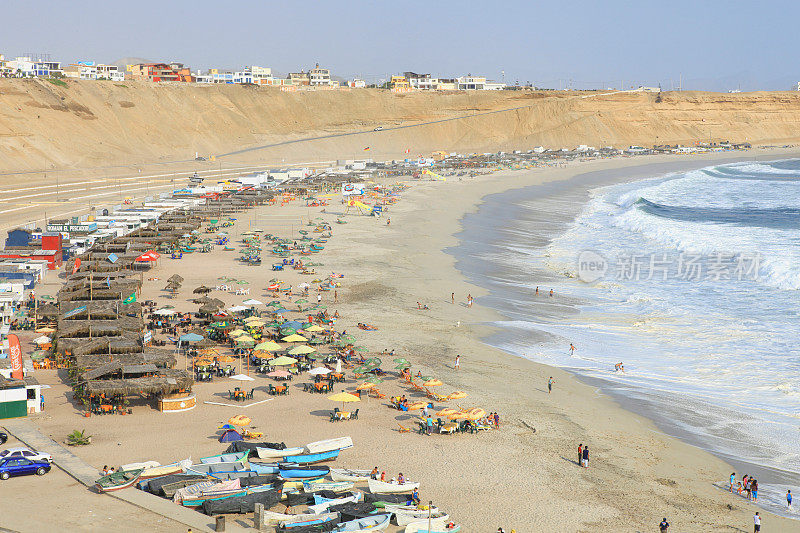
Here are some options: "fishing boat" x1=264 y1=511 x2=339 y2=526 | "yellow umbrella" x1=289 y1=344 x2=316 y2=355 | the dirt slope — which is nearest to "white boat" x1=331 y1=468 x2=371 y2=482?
"fishing boat" x1=264 y1=511 x2=339 y2=526

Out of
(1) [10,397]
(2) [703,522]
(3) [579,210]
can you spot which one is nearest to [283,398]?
(1) [10,397]

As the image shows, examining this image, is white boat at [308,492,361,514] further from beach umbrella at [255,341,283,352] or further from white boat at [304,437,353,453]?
beach umbrella at [255,341,283,352]

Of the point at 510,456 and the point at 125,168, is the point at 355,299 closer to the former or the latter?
the point at 510,456

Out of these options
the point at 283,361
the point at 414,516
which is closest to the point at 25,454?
the point at 414,516

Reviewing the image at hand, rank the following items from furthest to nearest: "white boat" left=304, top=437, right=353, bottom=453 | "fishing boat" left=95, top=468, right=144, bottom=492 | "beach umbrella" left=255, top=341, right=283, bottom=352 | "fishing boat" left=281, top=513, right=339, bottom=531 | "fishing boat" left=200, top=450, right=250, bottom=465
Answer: "beach umbrella" left=255, top=341, right=283, bottom=352 < "white boat" left=304, top=437, right=353, bottom=453 < "fishing boat" left=200, top=450, right=250, bottom=465 < "fishing boat" left=95, top=468, right=144, bottom=492 < "fishing boat" left=281, top=513, right=339, bottom=531

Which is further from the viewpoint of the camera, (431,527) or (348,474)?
(348,474)

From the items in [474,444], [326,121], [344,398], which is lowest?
[474,444]

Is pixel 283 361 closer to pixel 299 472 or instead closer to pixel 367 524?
pixel 299 472
